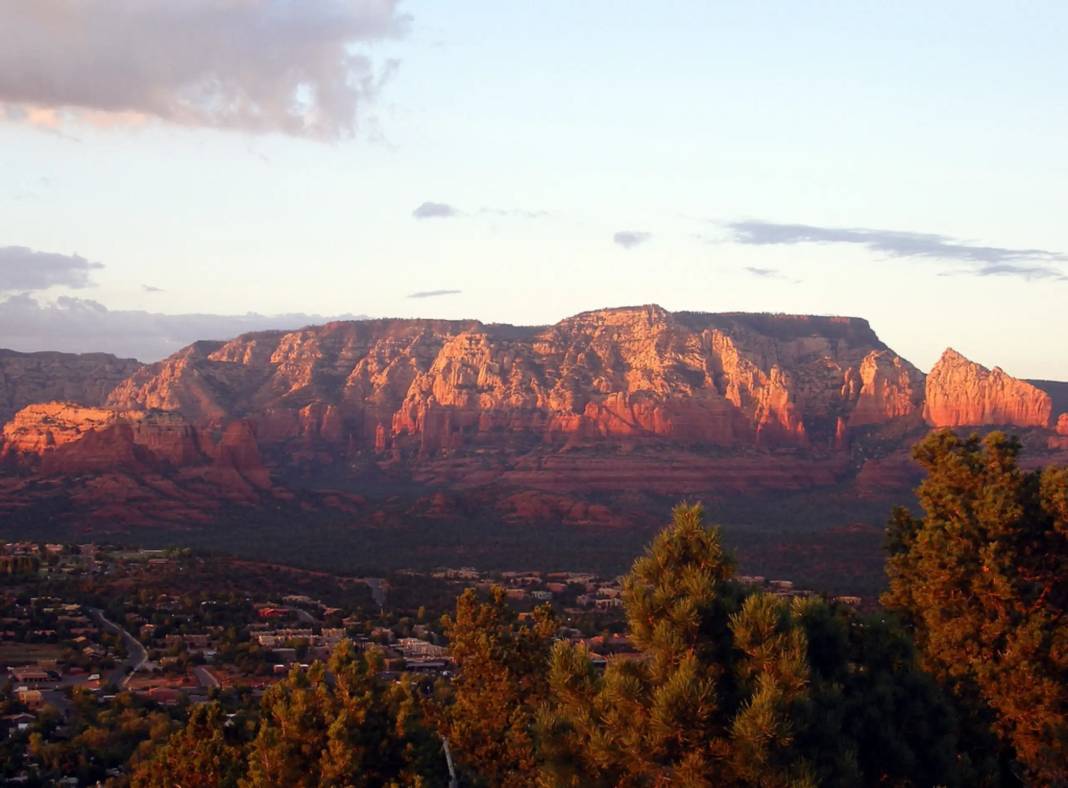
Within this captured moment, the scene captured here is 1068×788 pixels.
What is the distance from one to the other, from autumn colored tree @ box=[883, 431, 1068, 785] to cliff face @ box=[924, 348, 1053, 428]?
422 ft

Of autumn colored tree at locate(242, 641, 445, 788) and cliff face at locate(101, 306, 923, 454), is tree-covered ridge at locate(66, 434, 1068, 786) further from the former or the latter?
cliff face at locate(101, 306, 923, 454)

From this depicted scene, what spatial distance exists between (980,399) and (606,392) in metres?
46.5

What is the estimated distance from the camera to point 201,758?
1922 centimetres

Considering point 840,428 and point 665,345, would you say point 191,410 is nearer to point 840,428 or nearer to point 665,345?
point 665,345

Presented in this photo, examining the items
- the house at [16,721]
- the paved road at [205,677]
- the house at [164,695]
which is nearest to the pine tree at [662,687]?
the house at [16,721]

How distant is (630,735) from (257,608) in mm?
51700

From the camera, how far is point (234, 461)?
131 meters

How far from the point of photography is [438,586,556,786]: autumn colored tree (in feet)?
73.3

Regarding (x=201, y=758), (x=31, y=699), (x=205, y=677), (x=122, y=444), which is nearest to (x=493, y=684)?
(x=201, y=758)

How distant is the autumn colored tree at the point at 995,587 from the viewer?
22906 mm

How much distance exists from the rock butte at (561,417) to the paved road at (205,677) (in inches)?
2640

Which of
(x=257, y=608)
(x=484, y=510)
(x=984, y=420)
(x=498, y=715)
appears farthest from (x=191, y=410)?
(x=498, y=715)

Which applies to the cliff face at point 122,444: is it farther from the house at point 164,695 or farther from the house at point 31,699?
the house at point 31,699

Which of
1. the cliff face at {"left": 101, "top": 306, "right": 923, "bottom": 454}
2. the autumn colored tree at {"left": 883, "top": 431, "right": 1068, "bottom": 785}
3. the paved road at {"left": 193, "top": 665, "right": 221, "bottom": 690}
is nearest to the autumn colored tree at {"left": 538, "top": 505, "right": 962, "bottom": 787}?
the autumn colored tree at {"left": 883, "top": 431, "right": 1068, "bottom": 785}
